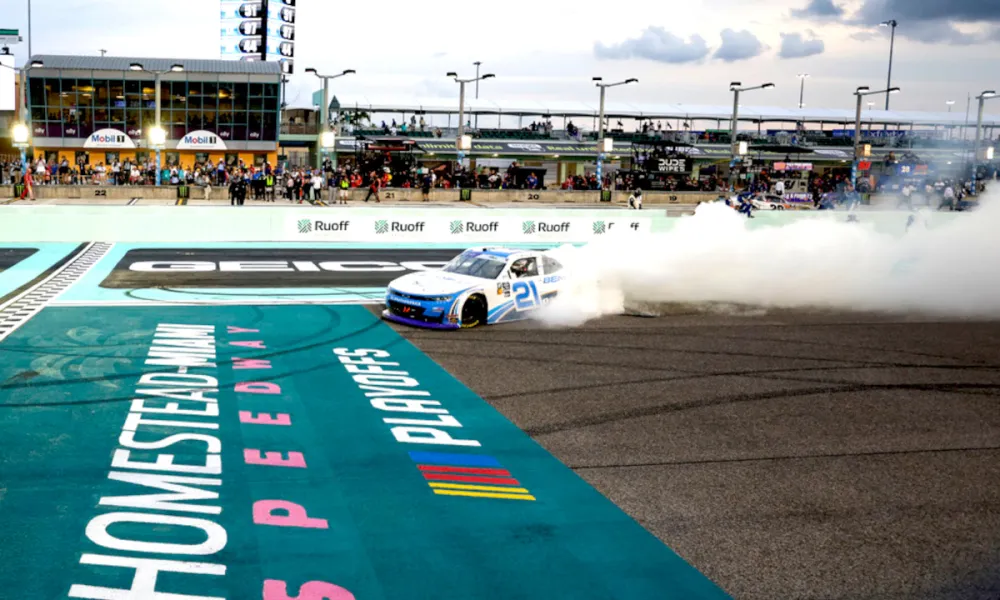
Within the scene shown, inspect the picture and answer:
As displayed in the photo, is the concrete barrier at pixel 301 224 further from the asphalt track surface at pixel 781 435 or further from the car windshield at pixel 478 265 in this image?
the asphalt track surface at pixel 781 435

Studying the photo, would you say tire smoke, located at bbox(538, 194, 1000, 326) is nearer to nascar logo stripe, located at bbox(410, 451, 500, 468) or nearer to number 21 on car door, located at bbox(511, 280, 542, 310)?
number 21 on car door, located at bbox(511, 280, 542, 310)


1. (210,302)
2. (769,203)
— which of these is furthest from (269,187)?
(210,302)

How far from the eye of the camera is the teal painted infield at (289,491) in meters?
6.61

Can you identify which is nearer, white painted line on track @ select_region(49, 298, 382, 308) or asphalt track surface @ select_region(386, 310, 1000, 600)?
asphalt track surface @ select_region(386, 310, 1000, 600)

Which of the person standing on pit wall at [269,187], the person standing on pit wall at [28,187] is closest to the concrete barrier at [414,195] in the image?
the person standing on pit wall at [28,187]

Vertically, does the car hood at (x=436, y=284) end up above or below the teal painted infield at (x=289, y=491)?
above

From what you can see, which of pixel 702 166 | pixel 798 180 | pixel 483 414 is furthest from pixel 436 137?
pixel 483 414

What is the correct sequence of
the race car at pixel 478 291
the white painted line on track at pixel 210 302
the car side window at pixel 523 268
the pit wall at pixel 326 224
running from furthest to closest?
the pit wall at pixel 326 224
the white painted line on track at pixel 210 302
the car side window at pixel 523 268
the race car at pixel 478 291

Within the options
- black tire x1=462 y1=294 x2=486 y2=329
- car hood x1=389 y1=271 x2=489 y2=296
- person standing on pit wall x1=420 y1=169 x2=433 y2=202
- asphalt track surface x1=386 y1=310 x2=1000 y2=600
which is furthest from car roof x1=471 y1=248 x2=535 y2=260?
person standing on pit wall x1=420 y1=169 x2=433 y2=202

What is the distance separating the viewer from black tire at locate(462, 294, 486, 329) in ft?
52.9

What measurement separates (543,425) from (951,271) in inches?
631

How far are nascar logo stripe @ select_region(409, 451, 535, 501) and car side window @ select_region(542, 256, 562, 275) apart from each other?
328 inches

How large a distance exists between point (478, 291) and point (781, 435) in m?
6.95

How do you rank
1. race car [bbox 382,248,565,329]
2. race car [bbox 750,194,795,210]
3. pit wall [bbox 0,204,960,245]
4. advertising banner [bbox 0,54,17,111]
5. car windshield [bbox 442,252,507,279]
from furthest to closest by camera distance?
1. advertising banner [bbox 0,54,17,111]
2. race car [bbox 750,194,795,210]
3. pit wall [bbox 0,204,960,245]
4. car windshield [bbox 442,252,507,279]
5. race car [bbox 382,248,565,329]
